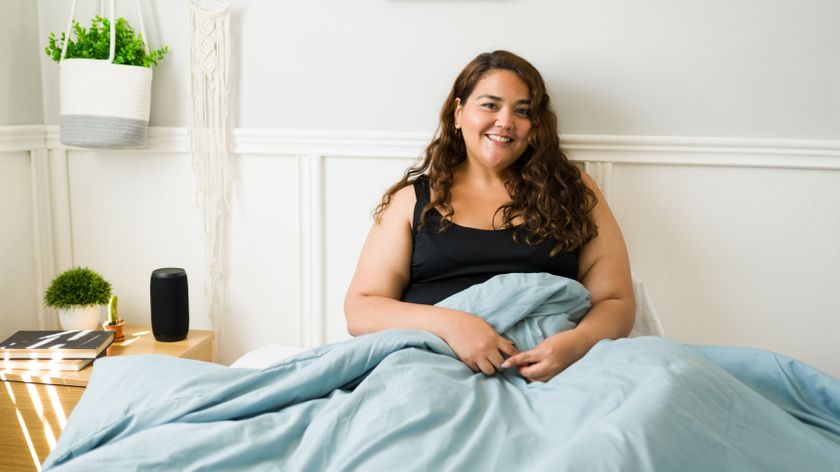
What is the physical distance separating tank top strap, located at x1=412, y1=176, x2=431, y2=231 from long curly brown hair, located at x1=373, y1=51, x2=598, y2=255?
0.01 metres

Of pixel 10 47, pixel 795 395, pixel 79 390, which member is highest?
pixel 10 47

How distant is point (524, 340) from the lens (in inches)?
56.8

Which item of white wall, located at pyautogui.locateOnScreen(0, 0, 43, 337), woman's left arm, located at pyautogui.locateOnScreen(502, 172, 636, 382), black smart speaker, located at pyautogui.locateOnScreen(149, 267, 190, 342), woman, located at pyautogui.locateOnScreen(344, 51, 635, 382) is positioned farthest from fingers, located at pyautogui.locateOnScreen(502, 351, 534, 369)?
white wall, located at pyautogui.locateOnScreen(0, 0, 43, 337)

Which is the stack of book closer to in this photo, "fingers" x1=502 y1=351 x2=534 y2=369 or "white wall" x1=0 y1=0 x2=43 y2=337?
"white wall" x1=0 y1=0 x2=43 y2=337

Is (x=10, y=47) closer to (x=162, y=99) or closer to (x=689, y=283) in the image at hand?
(x=162, y=99)

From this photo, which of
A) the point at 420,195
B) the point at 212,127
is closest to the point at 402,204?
the point at 420,195

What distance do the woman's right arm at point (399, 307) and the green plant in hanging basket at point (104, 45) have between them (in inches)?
32.7

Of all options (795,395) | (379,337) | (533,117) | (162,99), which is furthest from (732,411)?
(162,99)

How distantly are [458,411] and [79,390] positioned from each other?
103cm

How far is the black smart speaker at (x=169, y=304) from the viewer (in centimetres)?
185

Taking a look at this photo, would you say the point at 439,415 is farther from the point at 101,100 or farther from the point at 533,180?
the point at 101,100

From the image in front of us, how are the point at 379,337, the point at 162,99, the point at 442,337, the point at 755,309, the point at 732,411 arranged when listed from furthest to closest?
1. the point at 162,99
2. the point at 755,309
3. the point at 442,337
4. the point at 379,337
5. the point at 732,411

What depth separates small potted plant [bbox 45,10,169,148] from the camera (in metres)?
1.87

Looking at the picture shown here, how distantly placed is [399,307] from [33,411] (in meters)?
0.91
